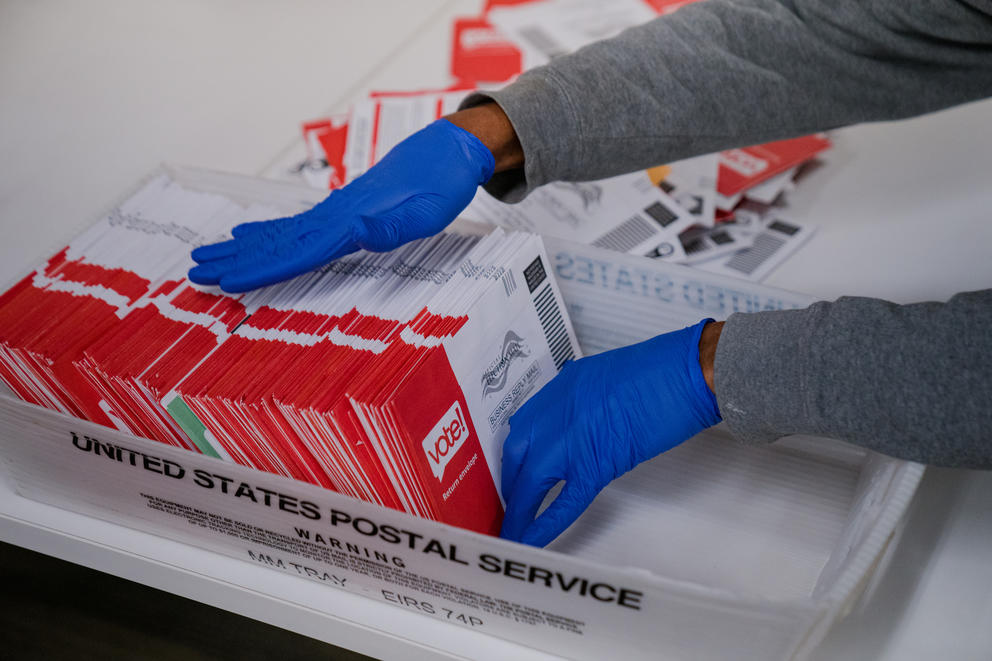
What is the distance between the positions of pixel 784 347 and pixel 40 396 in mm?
768

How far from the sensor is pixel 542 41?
168 centimetres

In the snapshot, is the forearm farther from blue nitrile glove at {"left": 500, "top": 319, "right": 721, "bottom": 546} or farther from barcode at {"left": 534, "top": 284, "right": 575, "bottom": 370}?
barcode at {"left": 534, "top": 284, "right": 575, "bottom": 370}

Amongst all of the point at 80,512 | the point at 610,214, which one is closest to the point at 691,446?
the point at 610,214

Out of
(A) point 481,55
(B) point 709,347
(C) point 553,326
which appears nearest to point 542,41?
(A) point 481,55

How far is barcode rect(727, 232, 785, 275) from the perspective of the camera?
1.20 metres

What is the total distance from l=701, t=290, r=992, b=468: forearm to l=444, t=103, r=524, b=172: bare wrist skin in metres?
0.38

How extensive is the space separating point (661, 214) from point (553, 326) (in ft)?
1.20

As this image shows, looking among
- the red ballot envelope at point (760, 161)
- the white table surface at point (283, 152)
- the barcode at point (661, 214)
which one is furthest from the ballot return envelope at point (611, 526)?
the red ballot envelope at point (760, 161)

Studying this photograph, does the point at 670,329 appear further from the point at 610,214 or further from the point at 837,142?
the point at 837,142

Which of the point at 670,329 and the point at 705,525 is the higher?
the point at 670,329

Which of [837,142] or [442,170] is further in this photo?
[837,142]

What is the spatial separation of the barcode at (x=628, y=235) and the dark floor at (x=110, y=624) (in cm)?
64

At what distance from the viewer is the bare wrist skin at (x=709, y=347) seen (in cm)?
86

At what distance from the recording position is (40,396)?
0.92m
